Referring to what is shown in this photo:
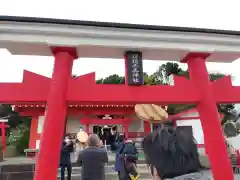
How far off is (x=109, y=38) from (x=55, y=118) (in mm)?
1820

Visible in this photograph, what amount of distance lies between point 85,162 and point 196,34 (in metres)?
3.33

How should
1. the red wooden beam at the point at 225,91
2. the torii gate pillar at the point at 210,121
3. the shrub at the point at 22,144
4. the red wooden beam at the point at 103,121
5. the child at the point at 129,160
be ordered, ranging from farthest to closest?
the shrub at the point at 22,144, the red wooden beam at the point at 103,121, the child at the point at 129,160, the red wooden beam at the point at 225,91, the torii gate pillar at the point at 210,121

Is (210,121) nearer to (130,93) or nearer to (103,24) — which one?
(130,93)

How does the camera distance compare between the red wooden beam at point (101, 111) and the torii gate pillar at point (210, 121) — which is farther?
the red wooden beam at point (101, 111)

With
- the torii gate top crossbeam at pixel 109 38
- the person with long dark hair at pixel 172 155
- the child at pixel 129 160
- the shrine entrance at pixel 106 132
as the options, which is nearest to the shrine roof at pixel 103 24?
the torii gate top crossbeam at pixel 109 38

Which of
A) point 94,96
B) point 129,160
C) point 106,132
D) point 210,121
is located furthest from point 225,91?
point 106,132

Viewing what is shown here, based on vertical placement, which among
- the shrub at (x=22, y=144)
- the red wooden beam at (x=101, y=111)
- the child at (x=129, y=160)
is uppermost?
the red wooden beam at (x=101, y=111)

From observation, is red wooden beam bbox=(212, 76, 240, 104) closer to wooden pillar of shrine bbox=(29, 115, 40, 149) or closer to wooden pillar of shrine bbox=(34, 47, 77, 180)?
wooden pillar of shrine bbox=(34, 47, 77, 180)

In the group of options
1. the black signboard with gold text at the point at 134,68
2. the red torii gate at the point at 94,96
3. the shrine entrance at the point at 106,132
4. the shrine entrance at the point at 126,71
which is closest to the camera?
the red torii gate at the point at 94,96

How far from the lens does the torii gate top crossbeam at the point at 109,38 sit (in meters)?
4.75

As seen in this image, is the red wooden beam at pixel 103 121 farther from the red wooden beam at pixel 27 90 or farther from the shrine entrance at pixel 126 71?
the red wooden beam at pixel 27 90

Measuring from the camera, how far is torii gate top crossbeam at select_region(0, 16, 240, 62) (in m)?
4.75

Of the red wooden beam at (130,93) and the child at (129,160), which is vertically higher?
the red wooden beam at (130,93)

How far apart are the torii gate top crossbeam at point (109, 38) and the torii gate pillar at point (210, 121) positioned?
1.08 feet
